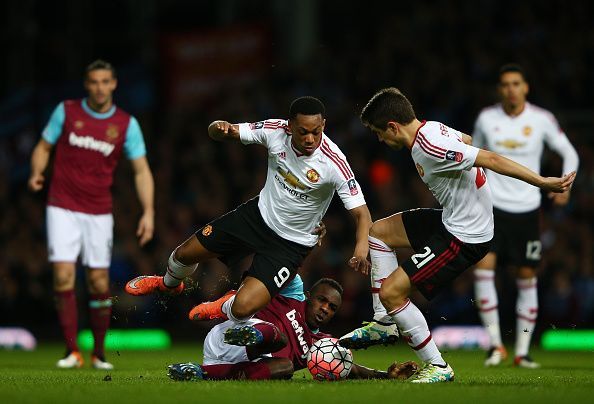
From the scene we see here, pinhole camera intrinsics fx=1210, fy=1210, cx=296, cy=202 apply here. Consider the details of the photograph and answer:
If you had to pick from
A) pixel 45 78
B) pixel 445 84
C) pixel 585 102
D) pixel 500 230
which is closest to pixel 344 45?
pixel 445 84

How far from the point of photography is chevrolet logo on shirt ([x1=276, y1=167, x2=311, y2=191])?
903 centimetres

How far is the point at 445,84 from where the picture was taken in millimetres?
17188

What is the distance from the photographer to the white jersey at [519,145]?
37.5 feet

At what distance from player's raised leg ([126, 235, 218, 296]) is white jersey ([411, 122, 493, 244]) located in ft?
6.28

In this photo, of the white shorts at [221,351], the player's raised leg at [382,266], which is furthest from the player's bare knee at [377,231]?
the white shorts at [221,351]

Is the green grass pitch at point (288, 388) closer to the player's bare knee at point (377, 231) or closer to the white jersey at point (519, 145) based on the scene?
the player's bare knee at point (377, 231)

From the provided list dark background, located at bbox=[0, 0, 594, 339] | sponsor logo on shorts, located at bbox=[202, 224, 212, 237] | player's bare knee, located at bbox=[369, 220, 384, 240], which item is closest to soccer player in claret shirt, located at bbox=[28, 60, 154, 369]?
dark background, located at bbox=[0, 0, 594, 339]

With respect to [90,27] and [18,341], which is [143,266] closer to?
[18,341]

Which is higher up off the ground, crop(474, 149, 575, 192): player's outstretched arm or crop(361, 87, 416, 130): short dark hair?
crop(361, 87, 416, 130): short dark hair

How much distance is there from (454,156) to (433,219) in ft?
2.51

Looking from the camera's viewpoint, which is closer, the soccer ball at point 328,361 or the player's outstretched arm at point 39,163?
the soccer ball at point 328,361

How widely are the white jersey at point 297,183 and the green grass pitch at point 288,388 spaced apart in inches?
46.8

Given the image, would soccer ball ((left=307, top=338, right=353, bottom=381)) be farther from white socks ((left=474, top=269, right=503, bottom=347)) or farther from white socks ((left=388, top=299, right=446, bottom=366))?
white socks ((left=474, top=269, right=503, bottom=347))

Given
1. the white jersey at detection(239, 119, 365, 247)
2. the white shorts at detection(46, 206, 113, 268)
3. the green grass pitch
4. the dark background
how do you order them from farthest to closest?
A: the dark background < the white shorts at detection(46, 206, 113, 268) < the white jersey at detection(239, 119, 365, 247) < the green grass pitch
